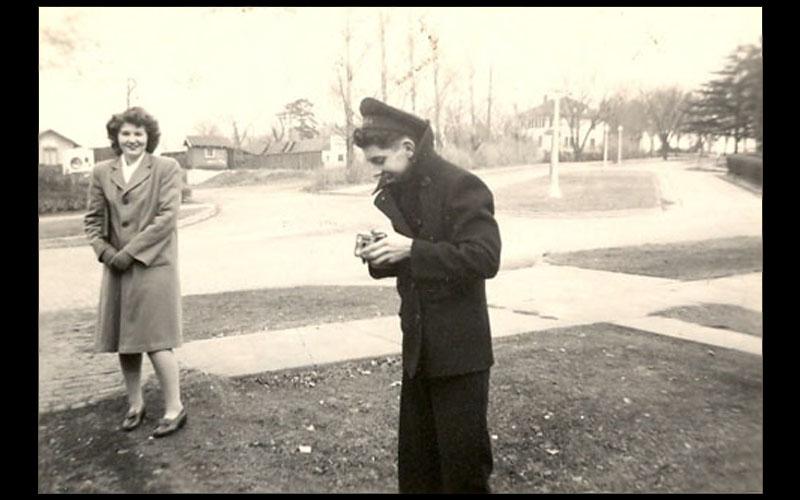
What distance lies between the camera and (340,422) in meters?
3.29

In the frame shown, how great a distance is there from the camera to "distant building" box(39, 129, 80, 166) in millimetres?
3432

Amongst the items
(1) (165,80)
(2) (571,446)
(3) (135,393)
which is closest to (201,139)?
(1) (165,80)

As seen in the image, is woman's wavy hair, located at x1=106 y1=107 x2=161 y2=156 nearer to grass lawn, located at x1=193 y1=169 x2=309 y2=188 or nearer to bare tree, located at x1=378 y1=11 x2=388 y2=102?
grass lawn, located at x1=193 y1=169 x2=309 y2=188

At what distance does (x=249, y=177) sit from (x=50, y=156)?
44.6 inches

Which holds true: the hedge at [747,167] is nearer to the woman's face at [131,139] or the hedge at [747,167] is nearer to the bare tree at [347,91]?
the bare tree at [347,91]

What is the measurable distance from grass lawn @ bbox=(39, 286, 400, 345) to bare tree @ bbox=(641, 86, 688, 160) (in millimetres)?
2264

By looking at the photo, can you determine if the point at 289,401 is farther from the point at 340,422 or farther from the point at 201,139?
the point at 201,139

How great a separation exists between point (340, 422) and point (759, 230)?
8.52 ft

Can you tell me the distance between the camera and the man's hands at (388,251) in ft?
7.54

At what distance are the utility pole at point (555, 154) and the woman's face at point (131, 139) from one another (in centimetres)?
259

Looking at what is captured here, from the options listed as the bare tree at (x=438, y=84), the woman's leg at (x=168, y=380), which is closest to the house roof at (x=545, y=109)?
the bare tree at (x=438, y=84)

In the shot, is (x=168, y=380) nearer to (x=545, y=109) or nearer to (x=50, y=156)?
(x=50, y=156)

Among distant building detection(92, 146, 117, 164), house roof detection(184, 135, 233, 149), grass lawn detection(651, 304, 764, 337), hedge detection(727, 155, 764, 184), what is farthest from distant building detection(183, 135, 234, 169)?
grass lawn detection(651, 304, 764, 337)

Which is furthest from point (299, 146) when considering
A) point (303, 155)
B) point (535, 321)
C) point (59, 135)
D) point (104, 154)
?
point (535, 321)
